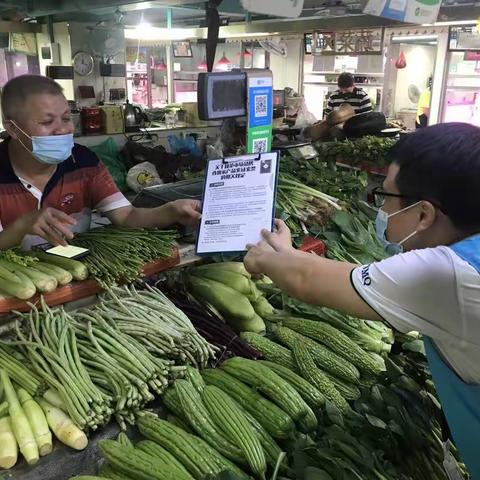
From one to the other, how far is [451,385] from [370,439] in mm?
408

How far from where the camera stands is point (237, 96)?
2.78 meters

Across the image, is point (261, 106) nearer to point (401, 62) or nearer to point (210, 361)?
point (210, 361)

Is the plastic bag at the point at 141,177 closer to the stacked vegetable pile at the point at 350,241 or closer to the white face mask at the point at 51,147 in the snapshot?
the stacked vegetable pile at the point at 350,241

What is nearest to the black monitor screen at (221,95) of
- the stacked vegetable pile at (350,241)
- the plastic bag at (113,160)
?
the stacked vegetable pile at (350,241)

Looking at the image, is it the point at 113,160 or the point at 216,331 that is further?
the point at 113,160

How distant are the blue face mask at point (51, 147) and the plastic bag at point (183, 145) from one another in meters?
4.10

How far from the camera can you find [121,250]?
220 cm

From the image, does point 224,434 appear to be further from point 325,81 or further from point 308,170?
point 325,81

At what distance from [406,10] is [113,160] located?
3590 millimetres

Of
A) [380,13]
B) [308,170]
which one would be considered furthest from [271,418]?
[380,13]

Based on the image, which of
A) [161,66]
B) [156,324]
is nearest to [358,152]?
[156,324]

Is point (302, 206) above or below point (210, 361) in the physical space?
above

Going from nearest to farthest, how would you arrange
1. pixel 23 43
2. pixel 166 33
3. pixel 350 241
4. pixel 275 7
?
pixel 350 241
pixel 275 7
pixel 166 33
pixel 23 43

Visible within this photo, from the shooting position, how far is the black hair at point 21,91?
2.54 metres
